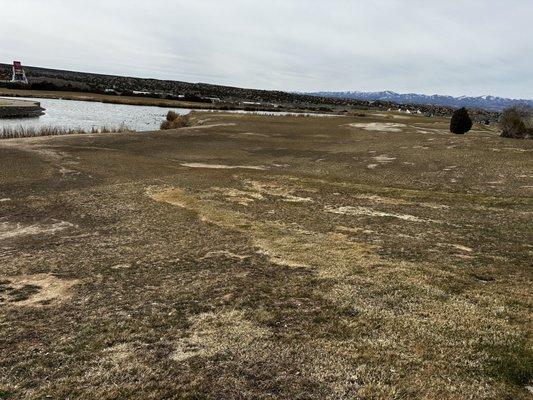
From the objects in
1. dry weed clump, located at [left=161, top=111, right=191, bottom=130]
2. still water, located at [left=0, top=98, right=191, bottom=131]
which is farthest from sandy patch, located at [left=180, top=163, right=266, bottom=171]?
still water, located at [left=0, top=98, right=191, bottom=131]

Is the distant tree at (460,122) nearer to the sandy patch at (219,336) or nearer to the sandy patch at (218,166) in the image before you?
the sandy patch at (218,166)

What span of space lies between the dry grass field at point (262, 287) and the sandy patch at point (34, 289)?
0.21 feet

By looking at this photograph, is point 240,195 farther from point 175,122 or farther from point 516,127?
point 175,122

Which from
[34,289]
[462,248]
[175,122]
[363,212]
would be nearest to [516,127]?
[363,212]

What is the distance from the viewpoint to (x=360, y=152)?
122 feet

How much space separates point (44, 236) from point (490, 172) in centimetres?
2546

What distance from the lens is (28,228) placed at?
16.5 meters

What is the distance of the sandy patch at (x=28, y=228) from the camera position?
15799 millimetres

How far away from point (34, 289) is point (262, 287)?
5762mm

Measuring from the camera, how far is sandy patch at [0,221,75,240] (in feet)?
51.8

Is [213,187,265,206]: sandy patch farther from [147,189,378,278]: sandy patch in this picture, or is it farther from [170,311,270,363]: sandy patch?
[170,311,270,363]: sandy patch

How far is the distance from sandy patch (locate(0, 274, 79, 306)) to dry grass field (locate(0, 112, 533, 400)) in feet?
0.21

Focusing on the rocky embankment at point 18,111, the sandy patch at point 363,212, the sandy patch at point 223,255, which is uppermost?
the rocky embankment at point 18,111

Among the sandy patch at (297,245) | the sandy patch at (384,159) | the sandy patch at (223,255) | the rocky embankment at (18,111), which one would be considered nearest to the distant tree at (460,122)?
the sandy patch at (384,159)
